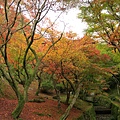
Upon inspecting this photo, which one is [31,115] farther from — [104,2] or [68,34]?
[104,2]

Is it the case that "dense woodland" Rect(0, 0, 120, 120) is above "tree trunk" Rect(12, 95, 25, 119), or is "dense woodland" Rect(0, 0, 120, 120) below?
above

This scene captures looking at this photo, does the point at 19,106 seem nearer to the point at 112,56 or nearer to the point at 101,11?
the point at 101,11

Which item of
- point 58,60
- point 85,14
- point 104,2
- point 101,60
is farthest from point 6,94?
point 104,2

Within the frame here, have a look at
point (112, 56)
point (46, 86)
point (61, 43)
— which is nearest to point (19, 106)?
point (61, 43)

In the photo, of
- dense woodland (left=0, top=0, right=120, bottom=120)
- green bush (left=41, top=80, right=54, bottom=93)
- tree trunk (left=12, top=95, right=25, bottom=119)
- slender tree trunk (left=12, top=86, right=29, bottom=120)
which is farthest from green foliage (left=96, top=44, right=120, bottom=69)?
tree trunk (left=12, top=95, right=25, bottom=119)

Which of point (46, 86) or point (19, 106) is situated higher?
point (46, 86)

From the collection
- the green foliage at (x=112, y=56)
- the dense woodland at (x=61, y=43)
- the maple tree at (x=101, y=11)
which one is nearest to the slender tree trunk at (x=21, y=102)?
the dense woodland at (x=61, y=43)

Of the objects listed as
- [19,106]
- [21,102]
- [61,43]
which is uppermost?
[61,43]

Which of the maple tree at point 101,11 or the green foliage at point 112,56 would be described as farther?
the green foliage at point 112,56

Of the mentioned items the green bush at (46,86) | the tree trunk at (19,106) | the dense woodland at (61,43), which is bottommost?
the tree trunk at (19,106)

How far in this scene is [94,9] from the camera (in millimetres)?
11938

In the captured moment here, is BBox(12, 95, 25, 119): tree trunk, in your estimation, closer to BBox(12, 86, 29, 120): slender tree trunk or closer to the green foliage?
BBox(12, 86, 29, 120): slender tree trunk

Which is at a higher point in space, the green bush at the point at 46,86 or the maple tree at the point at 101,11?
the maple tree at the point at 101,11

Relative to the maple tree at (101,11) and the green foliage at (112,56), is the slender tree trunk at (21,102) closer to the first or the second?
the maple tree at (101,11)
